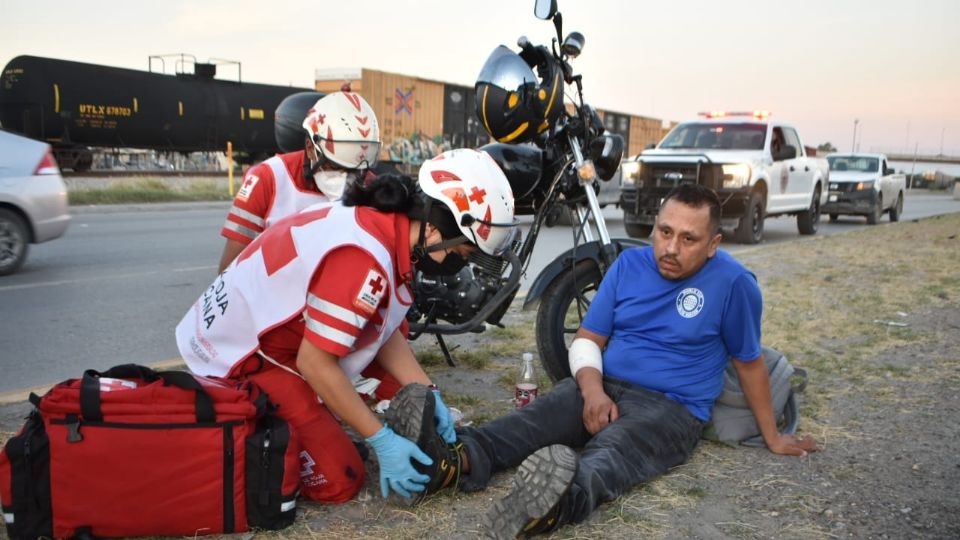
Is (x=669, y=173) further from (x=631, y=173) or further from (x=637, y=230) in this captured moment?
(x=637, y=230)

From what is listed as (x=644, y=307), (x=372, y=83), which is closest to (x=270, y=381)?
(x=644, y=307)

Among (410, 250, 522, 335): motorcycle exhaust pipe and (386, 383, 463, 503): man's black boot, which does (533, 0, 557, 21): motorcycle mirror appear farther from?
(386, 383, 463, 503): man's black boot

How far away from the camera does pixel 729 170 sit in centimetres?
1289

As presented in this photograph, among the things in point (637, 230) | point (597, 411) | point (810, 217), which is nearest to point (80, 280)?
point (597, 411)

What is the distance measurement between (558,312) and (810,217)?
12901mm

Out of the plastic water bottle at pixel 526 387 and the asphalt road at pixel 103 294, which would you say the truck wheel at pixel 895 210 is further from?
the plastic water bottle at pixel 526 387

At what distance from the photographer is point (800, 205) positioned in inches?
610

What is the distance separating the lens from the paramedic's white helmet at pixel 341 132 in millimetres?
4535

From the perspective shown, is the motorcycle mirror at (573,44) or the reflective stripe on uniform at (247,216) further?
the motorcycle mirror at (573,44)

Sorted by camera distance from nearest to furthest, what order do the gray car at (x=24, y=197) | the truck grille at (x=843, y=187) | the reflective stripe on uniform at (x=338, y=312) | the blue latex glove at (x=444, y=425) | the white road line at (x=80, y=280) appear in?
the reflective stripe on uniform at (x=338, y=312)
the blue latex glove at (x=444, y=425)
the white road line at (x=80, y=280)
the gray car at (x=24, y=197)
the truck grille at (x=843, y=187)

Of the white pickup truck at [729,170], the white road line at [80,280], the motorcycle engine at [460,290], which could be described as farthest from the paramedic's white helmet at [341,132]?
the white pickup truck at [729,170]

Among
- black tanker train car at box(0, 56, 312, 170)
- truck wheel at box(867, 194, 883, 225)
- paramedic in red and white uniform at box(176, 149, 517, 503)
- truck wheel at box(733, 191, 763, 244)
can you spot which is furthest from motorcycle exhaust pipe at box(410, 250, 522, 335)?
black tanker train car at box(0, 56, 312, 170)

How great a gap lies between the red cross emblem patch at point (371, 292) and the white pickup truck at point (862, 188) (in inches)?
726

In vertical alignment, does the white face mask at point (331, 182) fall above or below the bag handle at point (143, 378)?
above
